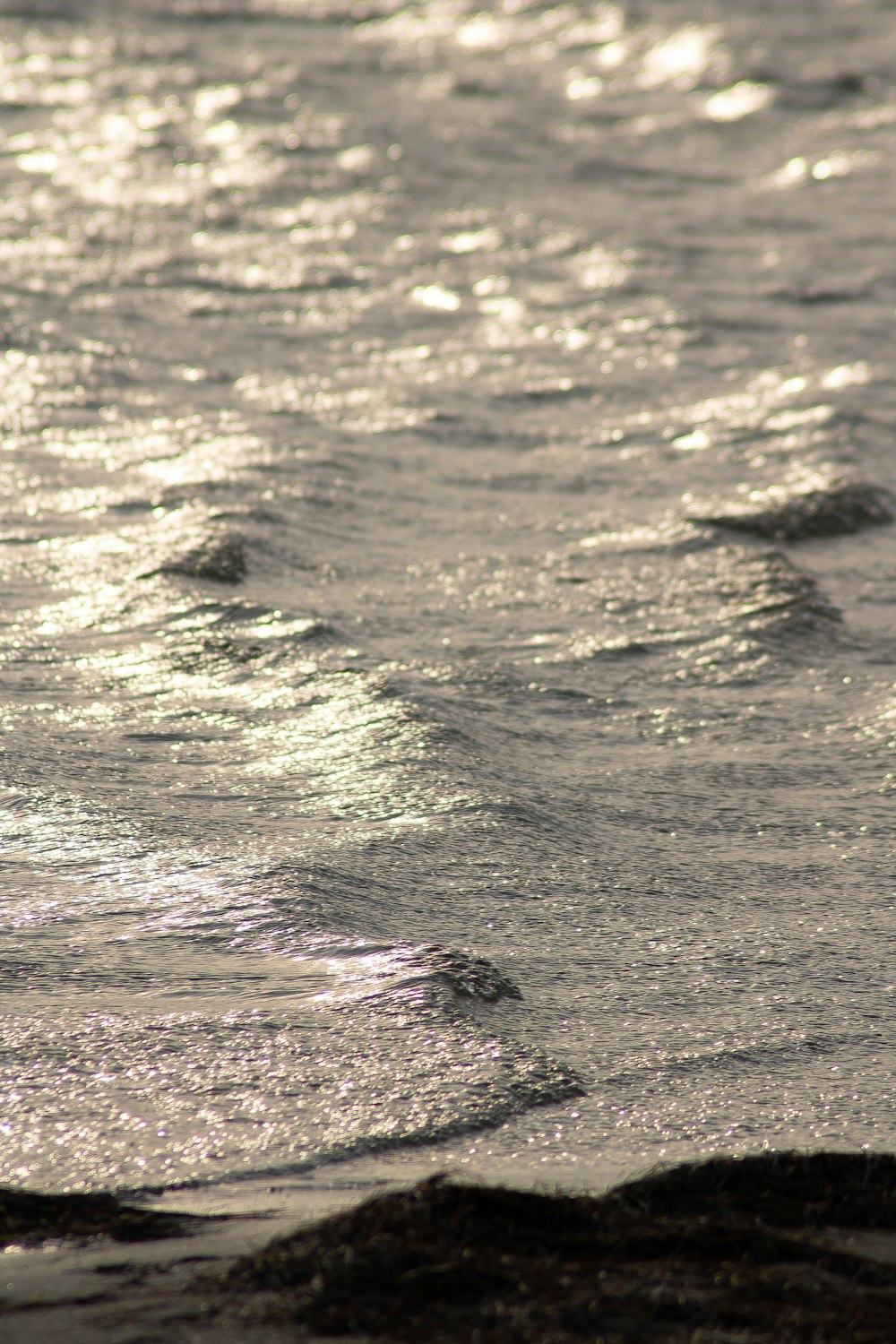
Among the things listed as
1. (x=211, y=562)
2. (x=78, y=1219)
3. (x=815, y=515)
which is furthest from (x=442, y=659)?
(x=78, y=1219)

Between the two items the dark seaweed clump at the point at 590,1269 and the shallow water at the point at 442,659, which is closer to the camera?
the dark seaweed clump at the point at 590,1269

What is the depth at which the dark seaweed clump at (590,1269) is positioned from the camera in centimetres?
145

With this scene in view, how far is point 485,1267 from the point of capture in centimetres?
156

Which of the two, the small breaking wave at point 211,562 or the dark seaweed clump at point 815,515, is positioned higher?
the small breaking wave at point 211,562

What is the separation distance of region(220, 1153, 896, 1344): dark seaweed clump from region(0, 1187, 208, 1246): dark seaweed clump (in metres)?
0.16

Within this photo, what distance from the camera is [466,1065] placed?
2.10m

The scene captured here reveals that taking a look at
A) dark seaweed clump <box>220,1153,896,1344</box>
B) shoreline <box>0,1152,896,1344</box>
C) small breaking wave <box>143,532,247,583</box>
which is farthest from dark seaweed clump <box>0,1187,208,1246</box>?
small breaking wave <box>143,532,247,583</box>

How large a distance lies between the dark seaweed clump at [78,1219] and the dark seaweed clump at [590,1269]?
159 mm

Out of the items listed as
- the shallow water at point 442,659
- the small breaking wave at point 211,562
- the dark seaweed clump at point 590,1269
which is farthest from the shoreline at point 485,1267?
the small breaking wave at point 211,562

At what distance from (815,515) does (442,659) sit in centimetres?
168

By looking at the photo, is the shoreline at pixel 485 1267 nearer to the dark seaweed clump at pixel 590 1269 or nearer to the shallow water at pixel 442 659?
the dark seaweed clump at pixel 590 1269

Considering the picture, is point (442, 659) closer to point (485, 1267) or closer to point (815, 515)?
point (815, 515)

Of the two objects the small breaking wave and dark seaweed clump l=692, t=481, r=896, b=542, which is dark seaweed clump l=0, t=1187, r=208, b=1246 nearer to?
the small breaking wave

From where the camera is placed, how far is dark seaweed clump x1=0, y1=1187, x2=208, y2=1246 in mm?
1655
